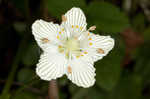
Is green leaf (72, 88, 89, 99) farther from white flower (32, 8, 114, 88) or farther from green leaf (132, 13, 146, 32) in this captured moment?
green leaf (132, 13, 146, 32)

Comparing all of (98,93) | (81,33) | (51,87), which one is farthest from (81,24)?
(98,93)

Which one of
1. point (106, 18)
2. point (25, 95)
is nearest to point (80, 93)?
point (25, 95)

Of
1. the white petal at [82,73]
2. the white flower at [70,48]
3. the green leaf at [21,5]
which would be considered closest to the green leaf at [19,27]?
the green leaf at [21,5]

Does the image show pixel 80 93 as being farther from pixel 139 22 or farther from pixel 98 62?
pixel 139 22

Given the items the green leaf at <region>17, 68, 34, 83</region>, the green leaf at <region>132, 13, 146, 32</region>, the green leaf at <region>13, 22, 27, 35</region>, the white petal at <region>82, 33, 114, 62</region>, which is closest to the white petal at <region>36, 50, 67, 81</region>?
the white petal at <region>82, 33, 114, 62</region>

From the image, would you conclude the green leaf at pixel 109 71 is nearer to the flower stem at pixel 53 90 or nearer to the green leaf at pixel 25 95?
the flower stem at pixel 53 90
